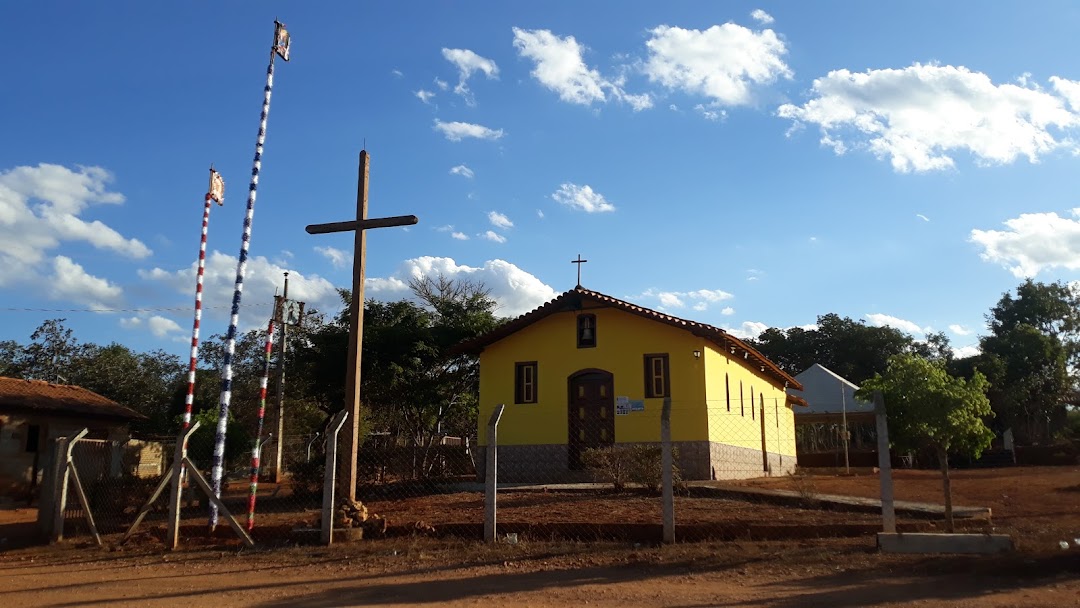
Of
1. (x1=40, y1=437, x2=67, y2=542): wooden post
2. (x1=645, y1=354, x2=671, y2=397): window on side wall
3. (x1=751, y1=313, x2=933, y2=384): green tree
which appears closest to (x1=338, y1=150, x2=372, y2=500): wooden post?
(x1=40, y1=437, x2=67, y2=542): wooden post

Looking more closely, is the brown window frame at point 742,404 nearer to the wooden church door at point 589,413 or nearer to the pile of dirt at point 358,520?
the wooden church door at point 589,413

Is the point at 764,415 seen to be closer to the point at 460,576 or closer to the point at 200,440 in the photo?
the point at 200,440

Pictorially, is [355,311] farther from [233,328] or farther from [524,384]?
[524,384]

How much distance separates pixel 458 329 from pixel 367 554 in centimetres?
1602

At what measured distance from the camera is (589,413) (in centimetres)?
2064

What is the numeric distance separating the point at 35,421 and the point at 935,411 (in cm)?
2473

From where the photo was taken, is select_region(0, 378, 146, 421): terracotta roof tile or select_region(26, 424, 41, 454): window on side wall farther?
select_region(26, 424, 41, 454): window on side wall

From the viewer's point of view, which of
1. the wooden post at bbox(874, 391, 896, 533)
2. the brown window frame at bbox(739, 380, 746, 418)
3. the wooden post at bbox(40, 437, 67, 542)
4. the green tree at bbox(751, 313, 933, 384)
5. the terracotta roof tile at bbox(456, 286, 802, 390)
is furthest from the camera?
the green tree at bbox(751, 313, 933, 384)

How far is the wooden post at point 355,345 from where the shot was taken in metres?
11.5

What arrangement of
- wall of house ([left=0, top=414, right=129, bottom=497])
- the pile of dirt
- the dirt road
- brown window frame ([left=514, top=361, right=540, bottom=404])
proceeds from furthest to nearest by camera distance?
wall of house ([left=0, top=414, right=129, bottom=497]) < brown window frame ([left=514, top=361, right=540, bottom=404]) < the pile of dirt < the dirt road

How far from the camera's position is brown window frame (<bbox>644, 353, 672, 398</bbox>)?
65.5 feet

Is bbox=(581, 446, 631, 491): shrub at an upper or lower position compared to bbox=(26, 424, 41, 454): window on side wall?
lower

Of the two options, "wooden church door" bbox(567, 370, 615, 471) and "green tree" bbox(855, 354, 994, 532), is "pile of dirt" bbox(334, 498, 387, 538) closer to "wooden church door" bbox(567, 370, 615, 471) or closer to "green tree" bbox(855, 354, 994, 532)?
"green tree" bbox(855, 354, 994, 532)

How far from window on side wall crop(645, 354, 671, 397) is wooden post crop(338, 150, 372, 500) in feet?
31.1
